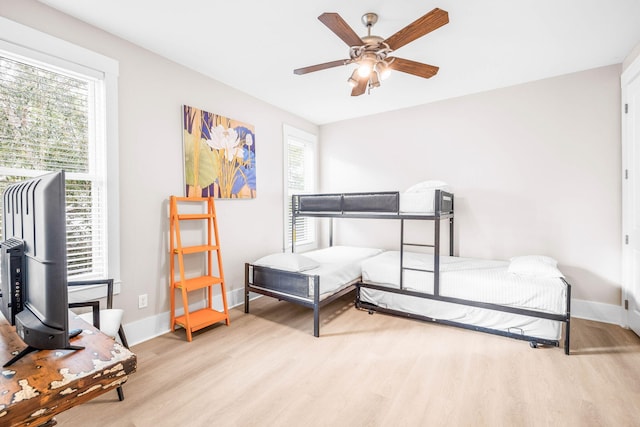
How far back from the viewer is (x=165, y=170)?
2.73 m

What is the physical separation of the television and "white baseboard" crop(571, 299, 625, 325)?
414cm

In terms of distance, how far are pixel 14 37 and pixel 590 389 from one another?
4335mm

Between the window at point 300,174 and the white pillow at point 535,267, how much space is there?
2.73 m

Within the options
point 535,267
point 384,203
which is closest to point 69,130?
point 384,203

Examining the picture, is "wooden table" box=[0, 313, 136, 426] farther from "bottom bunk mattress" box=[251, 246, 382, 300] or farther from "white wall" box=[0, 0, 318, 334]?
"bottom bunk mattress" box=[251, 246, 382, 300]

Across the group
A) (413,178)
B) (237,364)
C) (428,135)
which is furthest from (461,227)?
(237,364)

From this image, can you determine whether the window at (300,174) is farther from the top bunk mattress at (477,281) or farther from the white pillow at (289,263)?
the top bunk mattress at (477,281)

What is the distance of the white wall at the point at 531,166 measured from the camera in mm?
2961


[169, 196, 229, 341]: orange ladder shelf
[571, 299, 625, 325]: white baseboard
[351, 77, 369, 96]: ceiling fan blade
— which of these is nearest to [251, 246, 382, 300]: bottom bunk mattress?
[169, 196, 229, 341]: orange ladder shelf

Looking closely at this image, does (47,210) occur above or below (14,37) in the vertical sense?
below

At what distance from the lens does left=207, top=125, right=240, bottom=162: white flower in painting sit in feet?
10.3

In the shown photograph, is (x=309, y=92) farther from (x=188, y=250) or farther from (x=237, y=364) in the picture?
(x=237, y=364)

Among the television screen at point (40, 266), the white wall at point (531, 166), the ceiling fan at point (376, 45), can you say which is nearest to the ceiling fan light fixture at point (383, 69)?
the ceiling fan at point (376, 45)

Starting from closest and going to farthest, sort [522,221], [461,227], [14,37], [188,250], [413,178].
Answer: [14,37]
[188,250]
[522,221]
[461,227]
[413,178]
